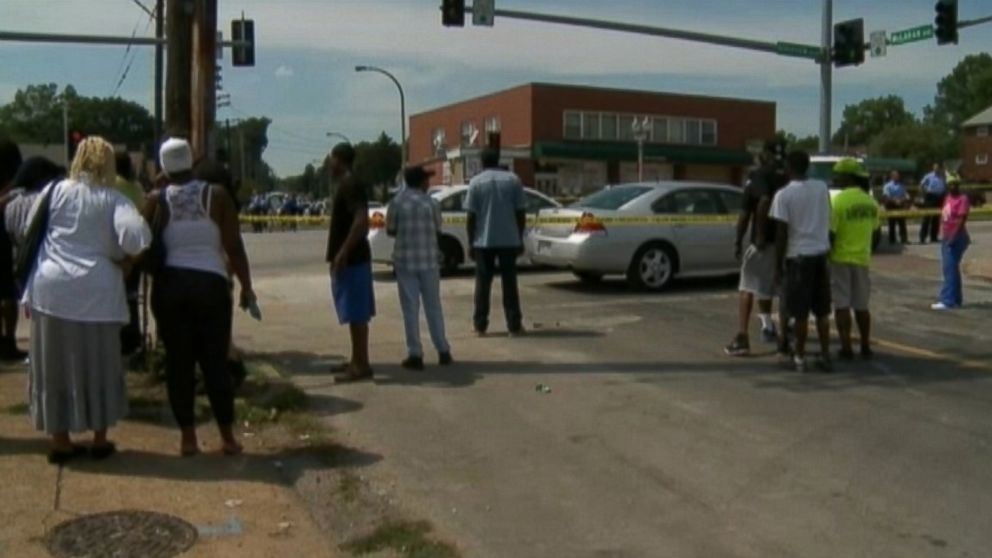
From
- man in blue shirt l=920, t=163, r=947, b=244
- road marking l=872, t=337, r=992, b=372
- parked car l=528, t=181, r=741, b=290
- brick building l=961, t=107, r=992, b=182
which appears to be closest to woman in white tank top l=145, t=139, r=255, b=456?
road marking l=872, t=337, r=992, b=372

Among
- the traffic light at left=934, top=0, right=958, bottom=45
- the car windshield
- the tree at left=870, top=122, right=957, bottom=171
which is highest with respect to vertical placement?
the tree at left=870, top=122, right=957, bottom=171

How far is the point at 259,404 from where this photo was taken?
28.5ft

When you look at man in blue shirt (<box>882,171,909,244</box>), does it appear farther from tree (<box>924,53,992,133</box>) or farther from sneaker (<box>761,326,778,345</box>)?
tree (<box>924,53,992,133</box>)

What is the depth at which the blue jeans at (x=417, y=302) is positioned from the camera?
10.2 m

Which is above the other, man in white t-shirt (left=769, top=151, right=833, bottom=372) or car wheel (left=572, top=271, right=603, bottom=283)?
man in white t-shirt (left=769, top=151, right=833, bottom=372)

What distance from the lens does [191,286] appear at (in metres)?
6.98

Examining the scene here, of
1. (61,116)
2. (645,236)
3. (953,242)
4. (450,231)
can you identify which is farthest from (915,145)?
(953,242)

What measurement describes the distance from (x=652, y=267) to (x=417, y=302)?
6770 millimetres

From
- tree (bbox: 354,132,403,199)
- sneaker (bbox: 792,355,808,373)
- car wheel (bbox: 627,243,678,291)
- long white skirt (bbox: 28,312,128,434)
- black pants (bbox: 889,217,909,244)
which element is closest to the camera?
long white skirt (bbox: 28,312,128,434)

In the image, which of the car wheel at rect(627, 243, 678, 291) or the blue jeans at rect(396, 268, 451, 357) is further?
the car wheel at rect(627, 243, 678, 291)

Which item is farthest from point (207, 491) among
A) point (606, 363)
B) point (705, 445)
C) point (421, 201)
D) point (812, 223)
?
point (812, 223)

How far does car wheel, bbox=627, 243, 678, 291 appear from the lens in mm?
16328

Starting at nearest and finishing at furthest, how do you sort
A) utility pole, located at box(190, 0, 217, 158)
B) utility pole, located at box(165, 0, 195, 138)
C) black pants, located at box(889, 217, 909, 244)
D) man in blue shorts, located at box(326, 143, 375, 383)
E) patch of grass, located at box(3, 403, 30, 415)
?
patch of grass, located at box(3, 403, 30, 415)
man in blue shorts, located at box(326, 143, 375, 383)
utility pole, located at box(190, 0, 217, 158)
utility pole, located at box(165, 0, 195, 138)
black pants, located at box(889, 217, 909, 244)

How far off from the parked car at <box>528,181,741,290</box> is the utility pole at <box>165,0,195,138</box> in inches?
291
